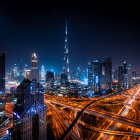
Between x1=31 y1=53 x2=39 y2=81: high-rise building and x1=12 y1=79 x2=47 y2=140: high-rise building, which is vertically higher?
x1=31 y1=53 x2=39 y2=81: high-rise building

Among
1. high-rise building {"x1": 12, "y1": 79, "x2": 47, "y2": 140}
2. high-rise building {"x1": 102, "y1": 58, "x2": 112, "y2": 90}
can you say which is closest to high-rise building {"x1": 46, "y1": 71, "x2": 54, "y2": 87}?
high-rise building {"x1": 102, "y1": 58, "x2": 112, "y2": 90}

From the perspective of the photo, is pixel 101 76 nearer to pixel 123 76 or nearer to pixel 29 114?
pixel 123 76

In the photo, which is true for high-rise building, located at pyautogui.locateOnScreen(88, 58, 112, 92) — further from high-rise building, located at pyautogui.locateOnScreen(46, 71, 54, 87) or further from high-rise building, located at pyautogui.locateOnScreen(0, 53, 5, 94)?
high-rise building, located at pyautogui.locateOnScreen(0, 53, 5, 94)

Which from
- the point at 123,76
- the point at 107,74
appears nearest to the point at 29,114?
the point at 107,74

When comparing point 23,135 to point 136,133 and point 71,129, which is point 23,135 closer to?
point 71,129

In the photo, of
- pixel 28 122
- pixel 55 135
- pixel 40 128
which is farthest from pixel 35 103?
pixel 55 135

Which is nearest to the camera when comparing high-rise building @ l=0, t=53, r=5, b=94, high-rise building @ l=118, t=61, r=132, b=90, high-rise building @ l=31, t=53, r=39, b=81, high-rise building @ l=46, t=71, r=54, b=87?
high-rise building @ l=0, t=53, r=5, b=94
